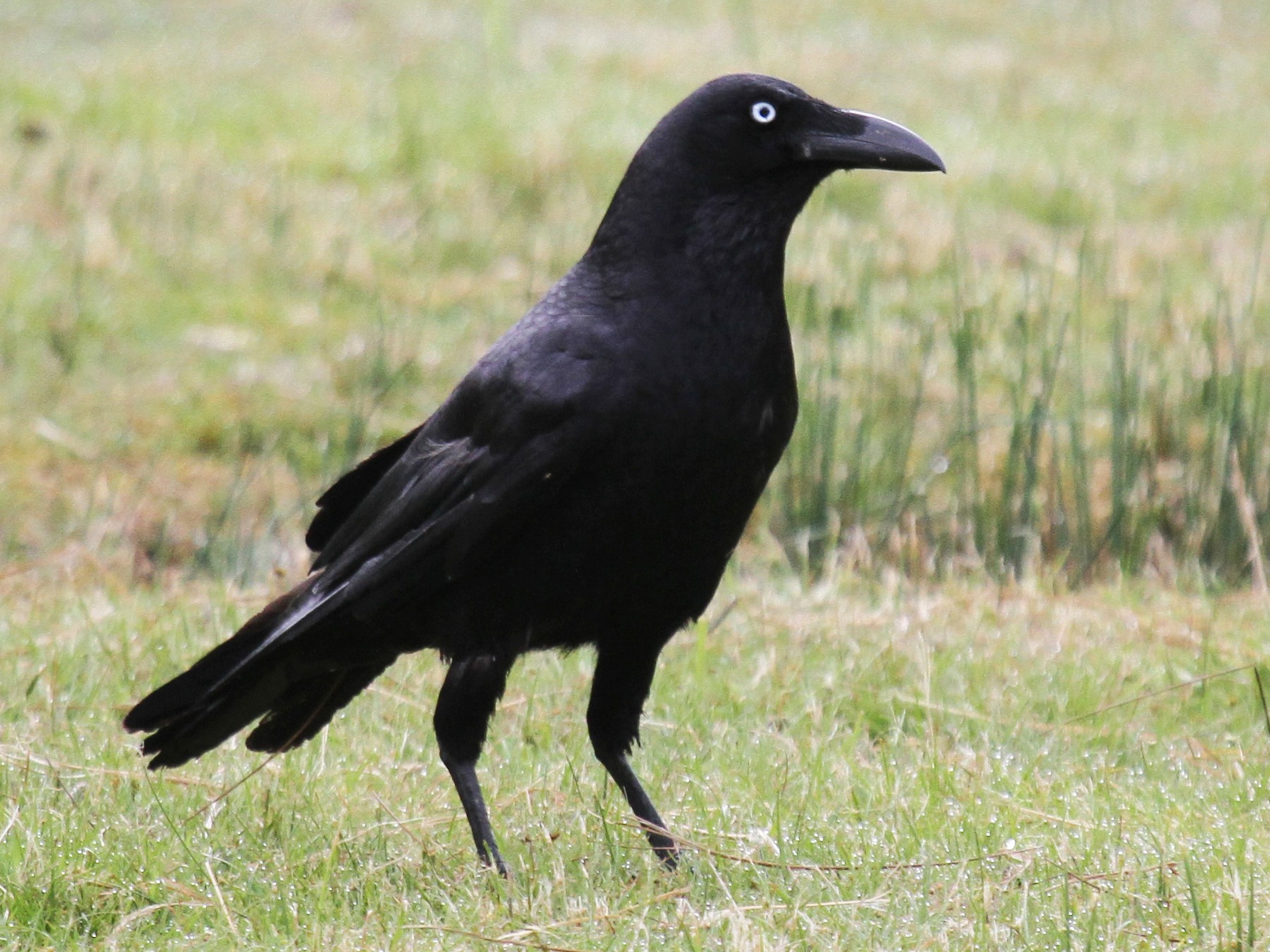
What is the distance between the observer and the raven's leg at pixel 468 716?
3.36 metres

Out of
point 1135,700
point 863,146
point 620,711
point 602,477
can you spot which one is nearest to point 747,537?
point 1135,700

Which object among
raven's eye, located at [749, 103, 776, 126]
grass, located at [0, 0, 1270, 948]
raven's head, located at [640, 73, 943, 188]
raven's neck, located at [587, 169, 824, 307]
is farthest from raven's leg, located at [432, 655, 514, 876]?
raven's eye, located at [749, 103, 776, 126]

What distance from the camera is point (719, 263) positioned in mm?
3314

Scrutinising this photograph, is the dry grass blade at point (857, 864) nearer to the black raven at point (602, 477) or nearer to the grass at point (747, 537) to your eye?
the grass at point (747, 537)

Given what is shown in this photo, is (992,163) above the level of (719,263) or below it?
below

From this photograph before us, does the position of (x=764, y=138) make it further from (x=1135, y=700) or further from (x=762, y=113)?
(x=1135, y=700)

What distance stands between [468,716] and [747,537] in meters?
2.62

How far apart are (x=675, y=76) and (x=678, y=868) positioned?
8293mm

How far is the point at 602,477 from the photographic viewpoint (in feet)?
10.3

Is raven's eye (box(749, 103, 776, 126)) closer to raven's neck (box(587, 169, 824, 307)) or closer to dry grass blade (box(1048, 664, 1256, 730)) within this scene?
raven's neck (box(587, 169, 824, 307))

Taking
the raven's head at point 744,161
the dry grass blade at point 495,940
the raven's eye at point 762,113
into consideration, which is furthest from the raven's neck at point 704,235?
the dry grass blade at point 495,940

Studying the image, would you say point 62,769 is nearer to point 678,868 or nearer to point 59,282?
point 678,868

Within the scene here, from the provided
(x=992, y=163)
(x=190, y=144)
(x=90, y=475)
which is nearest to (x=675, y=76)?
(x=992, y=163)

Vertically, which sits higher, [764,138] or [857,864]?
[764,138]
